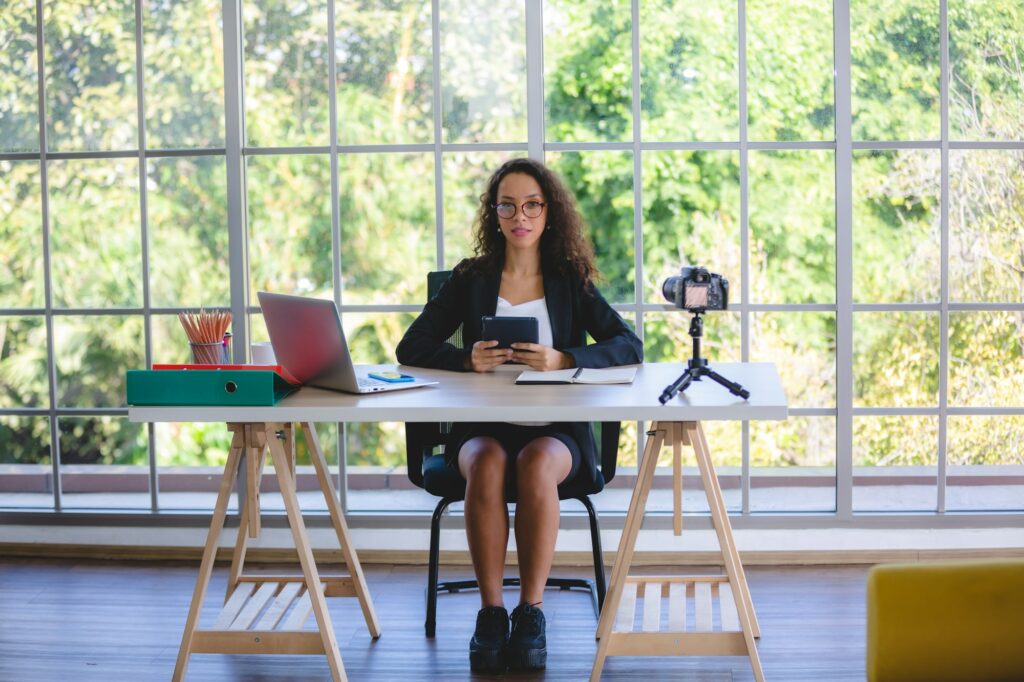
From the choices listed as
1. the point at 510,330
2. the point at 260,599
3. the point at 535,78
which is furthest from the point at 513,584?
the point at 535,78

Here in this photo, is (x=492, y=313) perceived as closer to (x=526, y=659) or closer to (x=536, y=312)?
(x=536, y=312)

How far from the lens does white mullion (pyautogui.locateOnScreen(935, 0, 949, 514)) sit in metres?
3.97

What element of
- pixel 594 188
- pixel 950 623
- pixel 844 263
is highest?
pixel 594 188

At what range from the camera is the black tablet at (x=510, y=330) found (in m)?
3.21

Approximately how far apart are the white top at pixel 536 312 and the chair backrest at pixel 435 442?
0.16 metres

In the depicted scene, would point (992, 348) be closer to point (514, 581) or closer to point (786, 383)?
point (786, 383)

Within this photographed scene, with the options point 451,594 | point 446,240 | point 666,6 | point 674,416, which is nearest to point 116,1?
point 446,240

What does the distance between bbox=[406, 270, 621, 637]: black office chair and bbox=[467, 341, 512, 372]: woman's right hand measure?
0.35 meters

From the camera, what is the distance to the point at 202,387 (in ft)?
9.06

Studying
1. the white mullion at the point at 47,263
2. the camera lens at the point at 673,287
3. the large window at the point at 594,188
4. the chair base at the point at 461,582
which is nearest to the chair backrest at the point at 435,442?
the chair base at the point at 461,582

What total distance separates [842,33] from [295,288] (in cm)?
214

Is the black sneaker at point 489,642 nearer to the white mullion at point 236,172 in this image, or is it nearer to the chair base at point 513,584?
the chair base at point 513,584

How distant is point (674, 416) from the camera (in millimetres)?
2648

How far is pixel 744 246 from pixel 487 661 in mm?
1756
